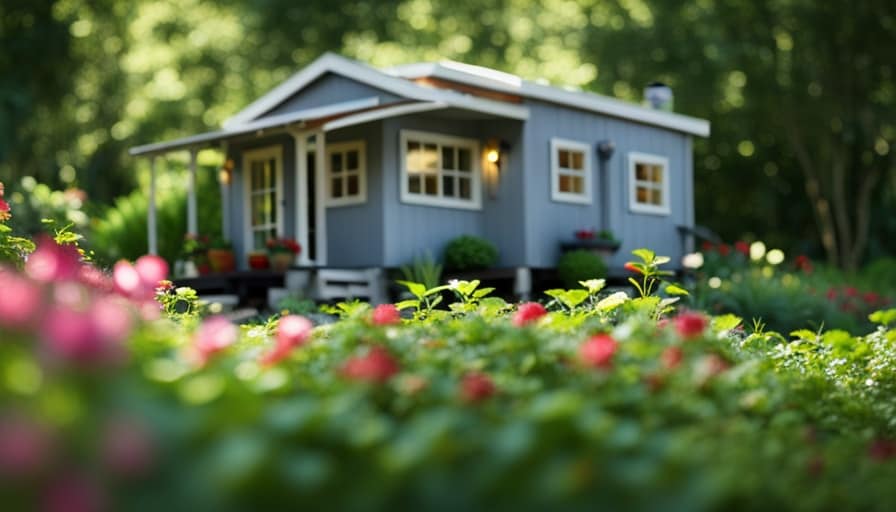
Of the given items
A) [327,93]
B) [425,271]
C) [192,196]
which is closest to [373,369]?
[425,271]

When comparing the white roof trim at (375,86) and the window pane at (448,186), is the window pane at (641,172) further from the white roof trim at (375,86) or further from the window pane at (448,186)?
the window pane at (448,186)

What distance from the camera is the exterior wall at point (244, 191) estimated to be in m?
13.9

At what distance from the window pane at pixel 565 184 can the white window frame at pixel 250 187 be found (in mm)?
3387

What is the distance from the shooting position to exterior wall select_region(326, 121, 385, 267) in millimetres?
13031

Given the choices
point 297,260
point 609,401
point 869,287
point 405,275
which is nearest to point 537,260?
point 405,275

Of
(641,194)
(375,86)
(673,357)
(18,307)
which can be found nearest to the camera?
(18,307)

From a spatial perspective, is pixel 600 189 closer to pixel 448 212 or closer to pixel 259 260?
pixel 448 212

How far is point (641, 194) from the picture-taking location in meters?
15.3

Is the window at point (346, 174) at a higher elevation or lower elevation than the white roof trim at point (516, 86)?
lower

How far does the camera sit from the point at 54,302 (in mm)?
2662

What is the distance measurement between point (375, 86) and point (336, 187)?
4.41ft

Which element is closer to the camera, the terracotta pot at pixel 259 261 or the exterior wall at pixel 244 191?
the terracotta pot at pixel 259 261

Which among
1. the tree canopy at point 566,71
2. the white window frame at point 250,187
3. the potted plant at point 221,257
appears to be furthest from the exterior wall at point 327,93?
the tree canopy at point 566,71

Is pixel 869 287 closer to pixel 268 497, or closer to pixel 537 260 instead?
pixel 537 260
